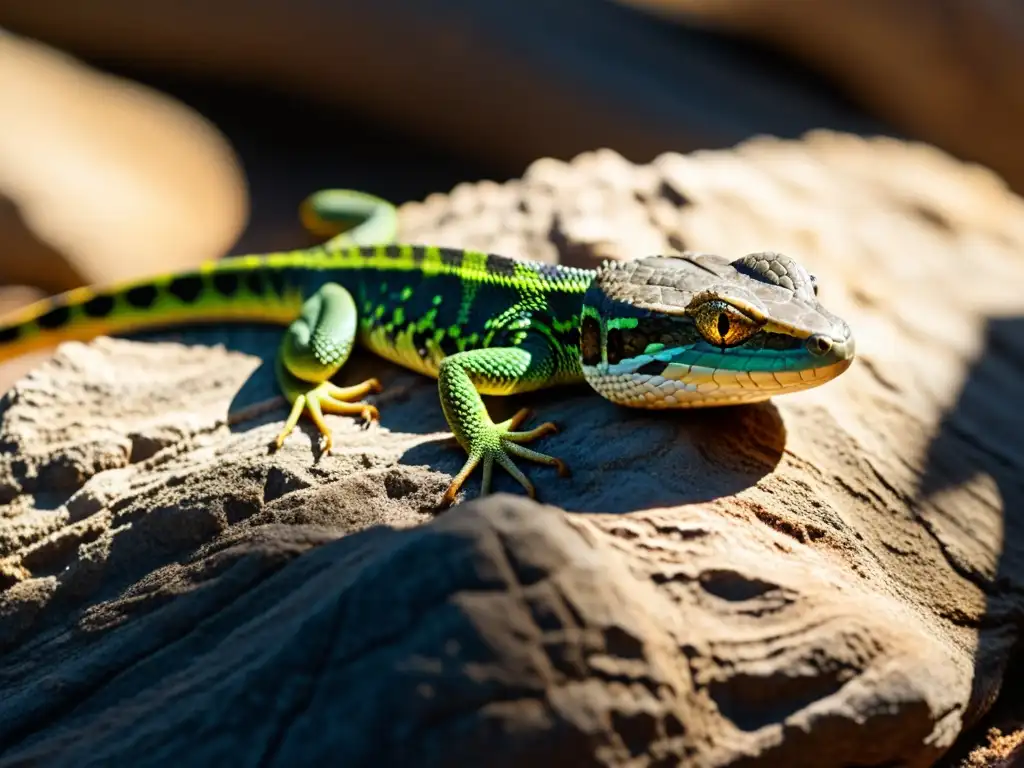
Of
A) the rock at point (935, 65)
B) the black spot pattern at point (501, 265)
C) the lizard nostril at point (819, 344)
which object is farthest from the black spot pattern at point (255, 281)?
the rock at point (935, 65)

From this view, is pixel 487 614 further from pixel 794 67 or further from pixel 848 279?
pixel 794 67

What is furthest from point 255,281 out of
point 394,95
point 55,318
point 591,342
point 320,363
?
point 394,95

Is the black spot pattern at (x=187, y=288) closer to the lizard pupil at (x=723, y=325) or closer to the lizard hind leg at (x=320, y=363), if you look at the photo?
the lizard hind leg at (x=320, y=363)

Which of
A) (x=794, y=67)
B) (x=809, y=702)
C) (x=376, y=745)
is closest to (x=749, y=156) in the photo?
(x=794, y=67)

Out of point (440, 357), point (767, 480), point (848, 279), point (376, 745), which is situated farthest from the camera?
point (848, 279)

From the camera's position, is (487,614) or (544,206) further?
(544,206)

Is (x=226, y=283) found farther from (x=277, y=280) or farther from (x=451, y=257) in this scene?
(x=451, y=257)

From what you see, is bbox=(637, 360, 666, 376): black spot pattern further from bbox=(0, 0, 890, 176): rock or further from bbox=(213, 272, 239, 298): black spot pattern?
bbox=(0, 0, 890, 176): rock
